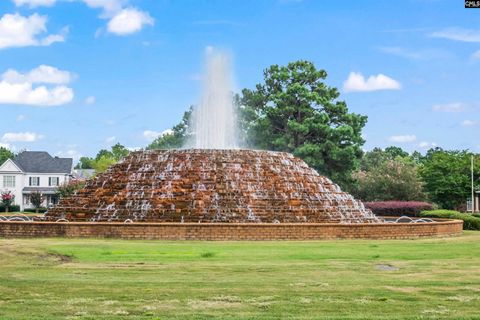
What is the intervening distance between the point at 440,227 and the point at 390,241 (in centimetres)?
441

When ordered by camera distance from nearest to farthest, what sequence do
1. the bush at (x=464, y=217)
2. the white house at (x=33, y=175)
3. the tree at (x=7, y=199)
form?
the bush at (x=464, y=217) < the tree at (x=7, y=199) < the white house at (x=33, y=175)

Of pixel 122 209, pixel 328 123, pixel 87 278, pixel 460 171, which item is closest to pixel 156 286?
pixel 87 278

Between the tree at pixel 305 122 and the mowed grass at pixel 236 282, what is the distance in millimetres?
34315

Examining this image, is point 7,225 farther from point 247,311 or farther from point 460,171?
point 460,171

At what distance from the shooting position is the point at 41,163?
272ft

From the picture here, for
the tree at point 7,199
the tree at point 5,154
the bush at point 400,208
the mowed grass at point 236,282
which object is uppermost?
the tree at point 5,154

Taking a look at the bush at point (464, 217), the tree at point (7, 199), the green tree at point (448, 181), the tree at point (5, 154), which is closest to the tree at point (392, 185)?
the green tree at point (448, 181)

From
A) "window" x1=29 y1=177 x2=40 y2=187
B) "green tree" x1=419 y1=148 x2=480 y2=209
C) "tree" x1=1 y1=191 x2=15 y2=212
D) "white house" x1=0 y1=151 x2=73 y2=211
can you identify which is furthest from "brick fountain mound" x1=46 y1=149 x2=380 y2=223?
"window" x1=29 y1=177 x2=40 y2=187

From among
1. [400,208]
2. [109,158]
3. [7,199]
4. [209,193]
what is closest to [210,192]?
[209,193]

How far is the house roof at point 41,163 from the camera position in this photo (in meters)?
81.8

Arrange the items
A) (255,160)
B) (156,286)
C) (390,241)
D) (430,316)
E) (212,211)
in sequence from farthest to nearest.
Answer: (255,160) < (212,211) < (390,241) < (156,286) < (430,316)

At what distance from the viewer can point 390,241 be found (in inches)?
968

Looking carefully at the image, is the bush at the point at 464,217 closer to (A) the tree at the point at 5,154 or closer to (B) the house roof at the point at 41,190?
(B) the house roof at the point at 41,190

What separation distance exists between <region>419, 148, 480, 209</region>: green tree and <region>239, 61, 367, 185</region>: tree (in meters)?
6.12
